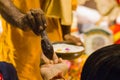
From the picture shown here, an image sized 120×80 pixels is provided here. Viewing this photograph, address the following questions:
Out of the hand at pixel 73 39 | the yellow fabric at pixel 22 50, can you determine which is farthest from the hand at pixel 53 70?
the hand at pixel 73 39

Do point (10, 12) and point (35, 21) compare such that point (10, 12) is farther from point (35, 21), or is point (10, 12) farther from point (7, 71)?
point (7, 71)

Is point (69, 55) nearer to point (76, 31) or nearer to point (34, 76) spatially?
point (34, 76)

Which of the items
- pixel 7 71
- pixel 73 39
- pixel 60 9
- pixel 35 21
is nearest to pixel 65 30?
pixel 73 39

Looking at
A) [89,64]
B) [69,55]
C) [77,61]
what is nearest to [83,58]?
[77,61]

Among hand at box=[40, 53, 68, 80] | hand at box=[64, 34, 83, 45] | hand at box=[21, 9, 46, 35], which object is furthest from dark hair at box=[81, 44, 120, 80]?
hand at box=[64, 34, 83, 45]

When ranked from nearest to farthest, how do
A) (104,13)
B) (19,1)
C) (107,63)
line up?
(107,63), (19,1), (104,13)

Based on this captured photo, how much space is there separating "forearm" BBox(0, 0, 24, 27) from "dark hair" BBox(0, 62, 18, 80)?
0.18 m

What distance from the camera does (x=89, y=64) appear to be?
26.0 inches

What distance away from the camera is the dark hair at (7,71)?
2.79ft

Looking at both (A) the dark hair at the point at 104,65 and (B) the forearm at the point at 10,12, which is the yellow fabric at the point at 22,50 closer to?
(B) the forearm at the point at 10,12

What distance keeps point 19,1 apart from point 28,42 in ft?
0.42

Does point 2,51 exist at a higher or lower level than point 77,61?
higher

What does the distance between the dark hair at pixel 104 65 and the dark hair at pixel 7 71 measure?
27cm

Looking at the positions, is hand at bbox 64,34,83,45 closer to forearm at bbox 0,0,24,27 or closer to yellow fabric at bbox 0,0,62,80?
yellow fabric at bbox 0,0,62,80
